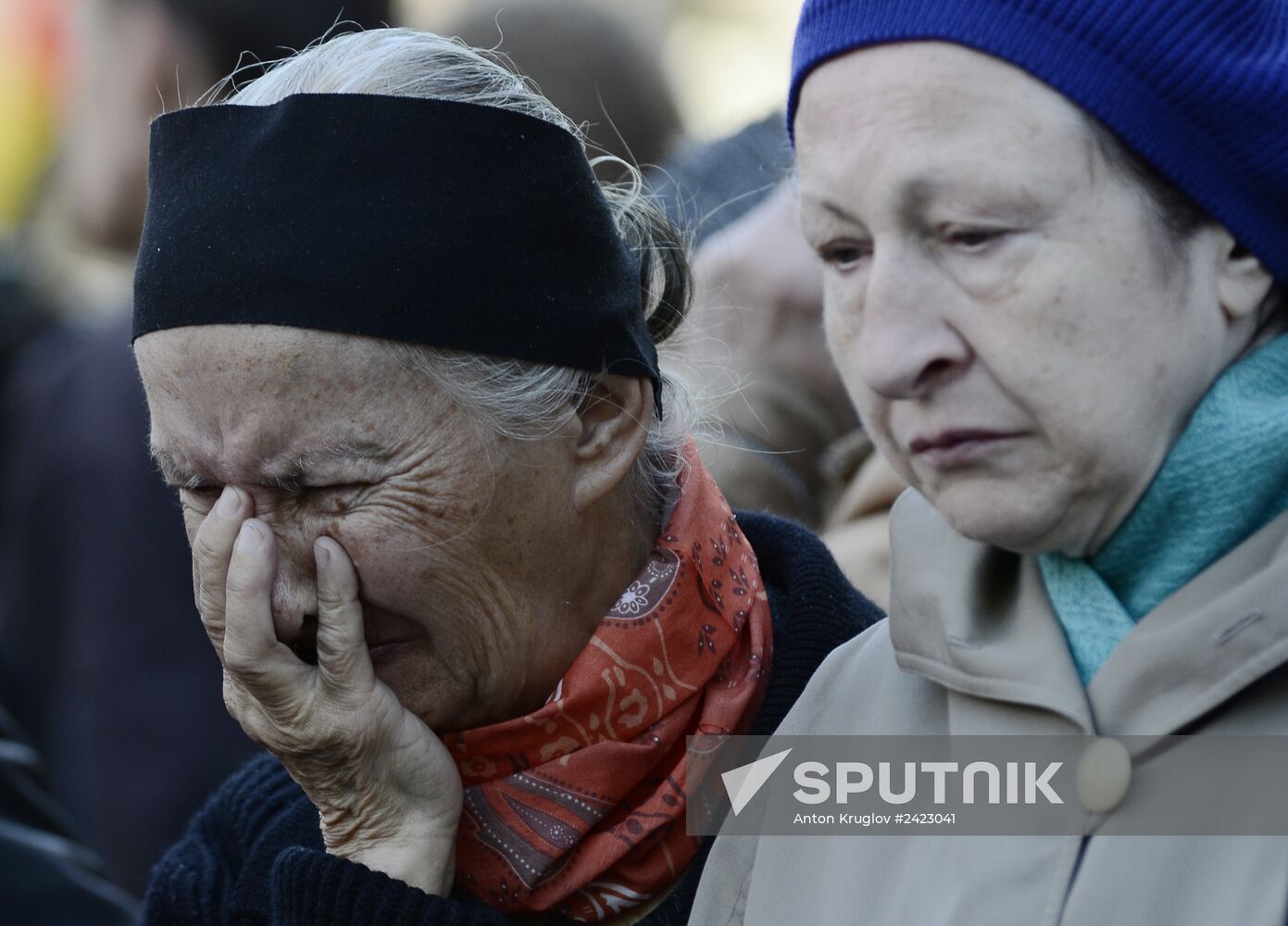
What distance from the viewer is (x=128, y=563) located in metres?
3.84

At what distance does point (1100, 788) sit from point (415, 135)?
1.40 m

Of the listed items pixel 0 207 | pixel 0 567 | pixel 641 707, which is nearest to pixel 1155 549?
pixel 641 707

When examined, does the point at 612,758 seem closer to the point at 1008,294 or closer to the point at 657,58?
the point at 1008,294

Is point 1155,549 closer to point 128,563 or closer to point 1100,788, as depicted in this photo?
point 1100,788

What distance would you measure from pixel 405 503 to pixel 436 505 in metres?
0.05

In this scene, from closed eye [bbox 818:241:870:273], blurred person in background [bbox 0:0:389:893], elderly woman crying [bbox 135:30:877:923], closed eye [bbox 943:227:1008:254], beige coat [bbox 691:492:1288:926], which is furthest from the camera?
blurred person in background [bbox 0:0:389:893]

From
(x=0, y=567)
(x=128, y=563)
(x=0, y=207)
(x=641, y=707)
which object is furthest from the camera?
(x=0, y=207)

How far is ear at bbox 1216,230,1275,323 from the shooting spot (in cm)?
196

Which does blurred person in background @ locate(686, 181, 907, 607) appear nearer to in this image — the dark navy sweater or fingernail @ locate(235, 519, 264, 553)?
the dark navy sweater

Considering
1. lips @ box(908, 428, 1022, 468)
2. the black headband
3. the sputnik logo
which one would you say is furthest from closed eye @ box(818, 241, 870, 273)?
the sputnik logo

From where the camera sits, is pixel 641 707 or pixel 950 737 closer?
pixel 950 737

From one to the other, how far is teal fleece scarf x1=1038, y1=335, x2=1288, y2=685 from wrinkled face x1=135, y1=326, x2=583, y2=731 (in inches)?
36.6

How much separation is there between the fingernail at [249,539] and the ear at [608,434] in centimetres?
51

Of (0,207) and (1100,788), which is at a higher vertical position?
(1100,788)
